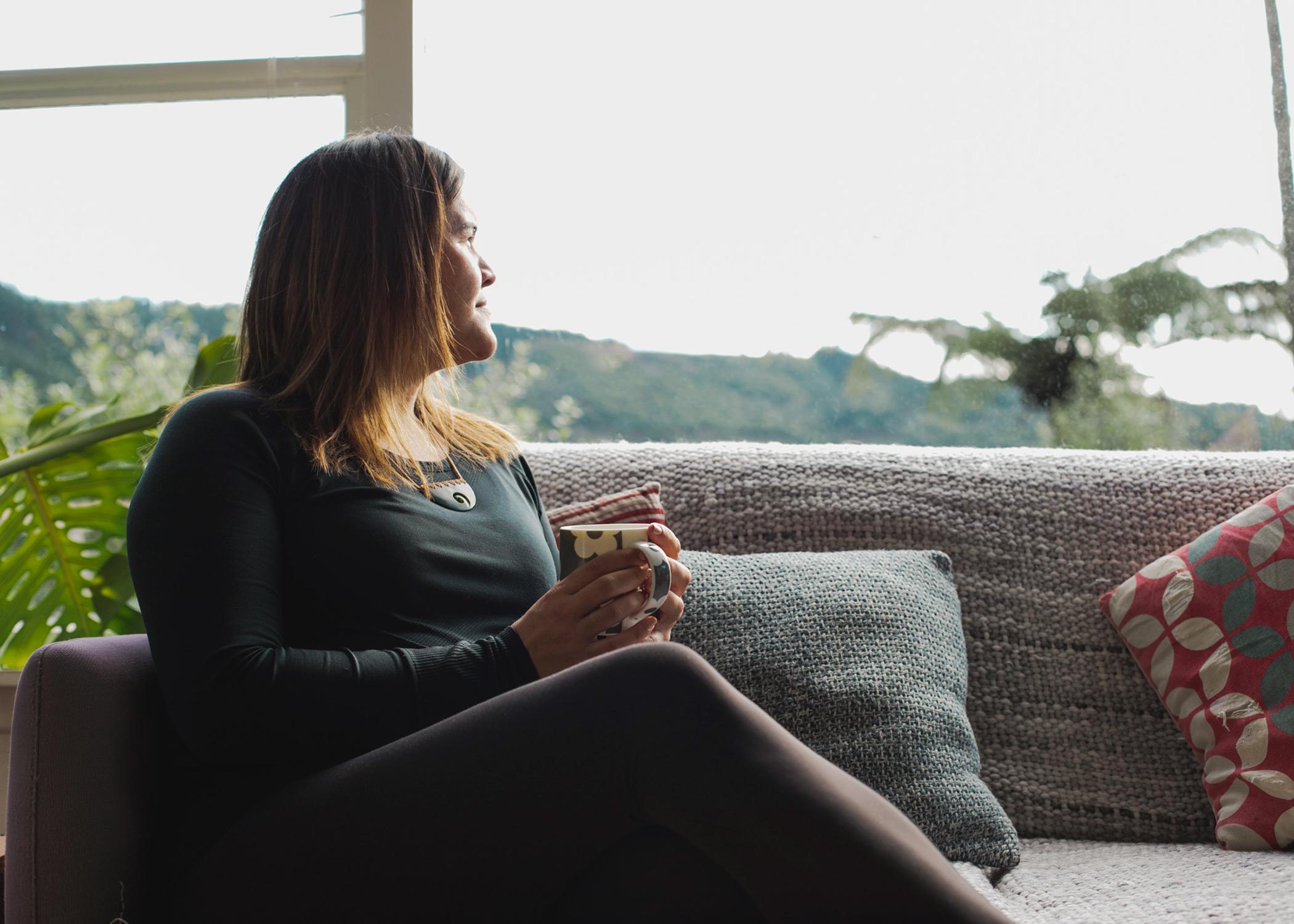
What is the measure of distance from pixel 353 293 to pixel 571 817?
26.0 inches

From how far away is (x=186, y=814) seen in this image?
3.24 feet

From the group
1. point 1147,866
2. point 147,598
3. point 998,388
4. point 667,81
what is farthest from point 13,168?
point 1147,866

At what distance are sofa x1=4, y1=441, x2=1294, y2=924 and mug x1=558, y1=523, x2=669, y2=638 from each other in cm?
44

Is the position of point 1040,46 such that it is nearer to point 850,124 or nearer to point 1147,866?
point 850,124

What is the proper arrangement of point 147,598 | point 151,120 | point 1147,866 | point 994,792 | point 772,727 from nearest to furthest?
1. point 772,727
2. point 147,598
3. point 1147,866
4. point 994,792
5. point 151,120

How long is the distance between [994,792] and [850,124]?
1427 millimetres

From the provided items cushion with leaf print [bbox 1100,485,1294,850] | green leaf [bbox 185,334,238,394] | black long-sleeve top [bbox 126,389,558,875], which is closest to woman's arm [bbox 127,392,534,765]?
black long-sleeve top [bbox 126,389,558,875]

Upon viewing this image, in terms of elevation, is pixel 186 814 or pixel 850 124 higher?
pixel 850 124

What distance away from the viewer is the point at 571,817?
87 centimetres

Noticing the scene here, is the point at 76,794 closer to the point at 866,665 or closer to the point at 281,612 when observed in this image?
the point at 281,612

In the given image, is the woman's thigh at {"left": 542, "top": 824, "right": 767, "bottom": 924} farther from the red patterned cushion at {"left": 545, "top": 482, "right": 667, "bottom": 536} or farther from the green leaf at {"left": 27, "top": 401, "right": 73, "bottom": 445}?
the green leaf at {"left": 27, "top": 401, "right": 73, "bottom": 445}

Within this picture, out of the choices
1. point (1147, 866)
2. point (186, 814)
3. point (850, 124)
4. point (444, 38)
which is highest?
point (444, 38)

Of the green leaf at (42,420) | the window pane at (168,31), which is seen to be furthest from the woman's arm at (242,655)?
the window pane at (168,31)

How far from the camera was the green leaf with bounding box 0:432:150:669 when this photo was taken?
6.23ft
